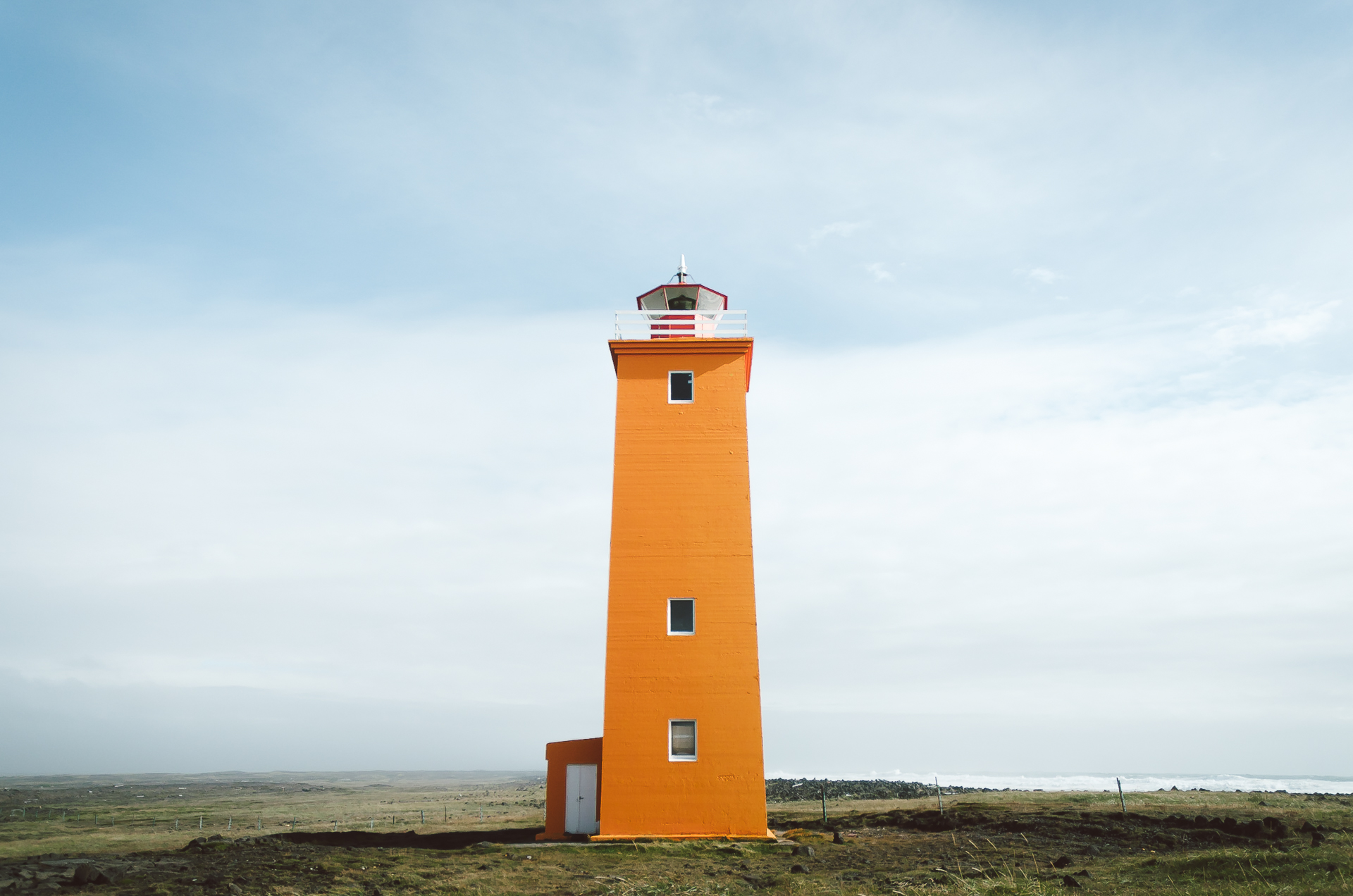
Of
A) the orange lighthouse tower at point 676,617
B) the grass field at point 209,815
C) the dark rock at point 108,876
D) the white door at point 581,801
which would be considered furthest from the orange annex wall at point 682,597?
the grass field at point 209,815

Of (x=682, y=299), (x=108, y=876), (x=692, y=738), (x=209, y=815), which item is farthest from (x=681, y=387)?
(x=209, y=815)

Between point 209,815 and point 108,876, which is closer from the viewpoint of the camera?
point 108,876

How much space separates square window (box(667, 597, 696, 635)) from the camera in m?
19.7

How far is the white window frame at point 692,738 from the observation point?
18.8 meters

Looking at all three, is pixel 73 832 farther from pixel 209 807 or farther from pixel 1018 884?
pixel 1018 884

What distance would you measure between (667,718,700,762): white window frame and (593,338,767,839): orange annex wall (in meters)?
0.08

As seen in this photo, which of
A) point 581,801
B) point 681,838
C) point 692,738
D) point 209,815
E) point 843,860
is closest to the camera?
point 843,860

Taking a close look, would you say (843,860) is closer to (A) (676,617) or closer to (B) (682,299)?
(A) (676,617)

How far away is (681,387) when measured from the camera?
21812 millimetres

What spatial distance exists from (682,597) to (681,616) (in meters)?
0.47

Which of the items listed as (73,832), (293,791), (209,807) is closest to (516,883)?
(73,832)

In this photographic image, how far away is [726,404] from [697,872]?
11.3 m

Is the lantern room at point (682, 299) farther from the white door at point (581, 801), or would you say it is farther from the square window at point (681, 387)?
the white door at point (581, 801)

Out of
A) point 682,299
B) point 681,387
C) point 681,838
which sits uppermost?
point 682,299
